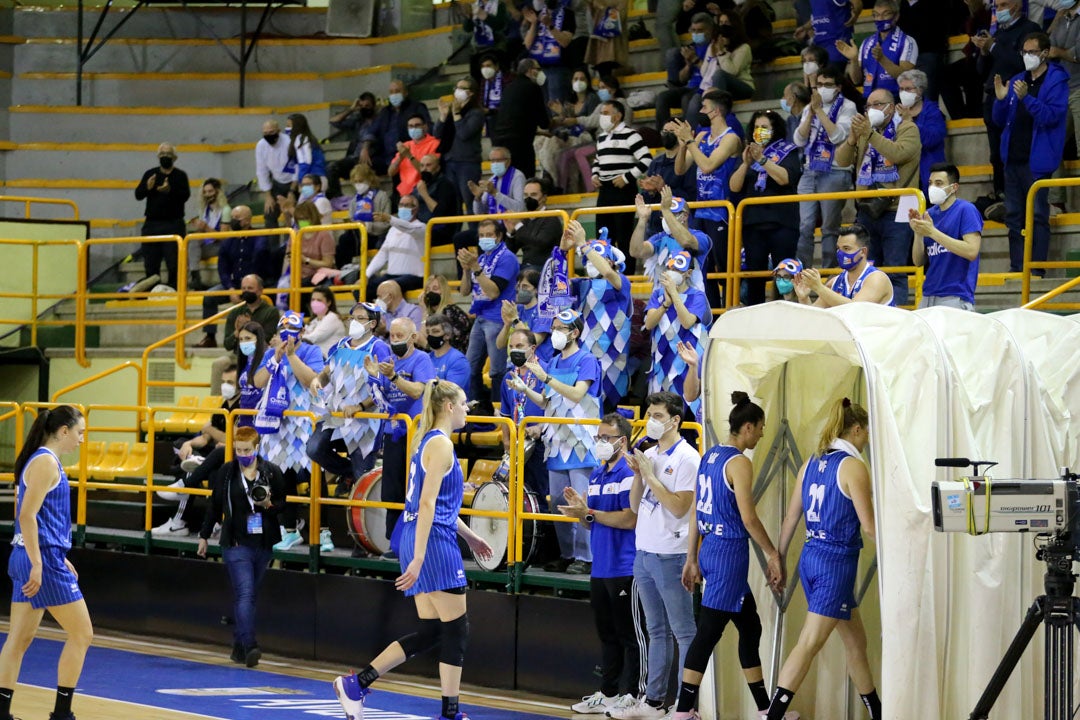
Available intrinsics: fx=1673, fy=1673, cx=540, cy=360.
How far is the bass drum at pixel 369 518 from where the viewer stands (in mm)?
13203

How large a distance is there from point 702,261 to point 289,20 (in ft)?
45.9

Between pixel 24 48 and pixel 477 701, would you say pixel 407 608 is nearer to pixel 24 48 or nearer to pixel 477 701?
pixel 477 701

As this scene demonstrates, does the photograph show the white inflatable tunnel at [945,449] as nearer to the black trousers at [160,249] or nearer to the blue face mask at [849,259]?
the blue face mask at [849,259]

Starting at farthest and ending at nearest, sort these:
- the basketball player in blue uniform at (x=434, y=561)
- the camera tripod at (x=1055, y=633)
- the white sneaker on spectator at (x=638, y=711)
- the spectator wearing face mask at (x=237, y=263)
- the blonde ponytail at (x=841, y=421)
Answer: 1. the spectator wearing face mask at (x=237, y=263)
2. the white sneaker on spectator at (x=638, y=711)
3. the basketball player in blue uniform at (x=434, y=561)
4. the blonde ponytail at (x=841, y=421)
5. the camera tripod at (x=1055, y=633)

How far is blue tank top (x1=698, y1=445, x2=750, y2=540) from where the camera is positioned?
9.61m

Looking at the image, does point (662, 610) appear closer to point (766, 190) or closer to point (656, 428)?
point (656, 428)

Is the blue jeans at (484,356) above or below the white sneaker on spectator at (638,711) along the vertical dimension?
above

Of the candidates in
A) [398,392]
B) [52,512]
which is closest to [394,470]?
[398,392]

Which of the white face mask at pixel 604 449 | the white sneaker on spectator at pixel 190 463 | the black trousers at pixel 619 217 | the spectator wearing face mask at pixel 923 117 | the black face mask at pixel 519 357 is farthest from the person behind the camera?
the black trousers at pixel 619 217

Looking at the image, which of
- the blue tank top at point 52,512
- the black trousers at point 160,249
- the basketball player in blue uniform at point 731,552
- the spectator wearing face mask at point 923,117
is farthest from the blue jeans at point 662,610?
the black trousers at point 160,249

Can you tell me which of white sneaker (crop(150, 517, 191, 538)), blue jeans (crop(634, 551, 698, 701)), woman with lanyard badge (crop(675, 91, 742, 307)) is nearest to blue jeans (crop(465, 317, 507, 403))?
woman with lanyard badge (crop(675, 91, 742, 307))

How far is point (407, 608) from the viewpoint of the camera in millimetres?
12898

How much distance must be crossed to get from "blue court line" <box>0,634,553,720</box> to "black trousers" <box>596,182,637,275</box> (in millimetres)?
4864

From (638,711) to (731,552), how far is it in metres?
1.67
